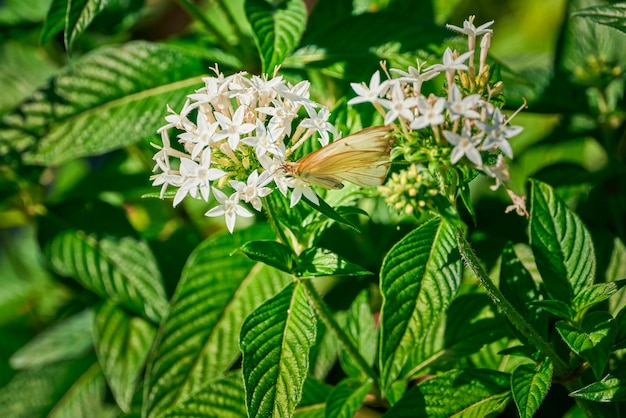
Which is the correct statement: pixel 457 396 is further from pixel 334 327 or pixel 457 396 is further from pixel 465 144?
pixel 465 144

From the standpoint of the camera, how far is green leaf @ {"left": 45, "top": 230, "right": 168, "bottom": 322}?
4.11 ft

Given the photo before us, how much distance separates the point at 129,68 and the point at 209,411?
2.30 feet

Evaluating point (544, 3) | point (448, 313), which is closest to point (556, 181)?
point (448, 313)

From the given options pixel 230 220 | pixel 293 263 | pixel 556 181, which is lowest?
pixel 556 181

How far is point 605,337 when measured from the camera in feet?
2.69

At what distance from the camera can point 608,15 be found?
0.96 meters

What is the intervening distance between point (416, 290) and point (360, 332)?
276mm

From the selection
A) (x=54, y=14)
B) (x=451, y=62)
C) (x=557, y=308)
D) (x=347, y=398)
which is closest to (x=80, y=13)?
(x=54, y=14)

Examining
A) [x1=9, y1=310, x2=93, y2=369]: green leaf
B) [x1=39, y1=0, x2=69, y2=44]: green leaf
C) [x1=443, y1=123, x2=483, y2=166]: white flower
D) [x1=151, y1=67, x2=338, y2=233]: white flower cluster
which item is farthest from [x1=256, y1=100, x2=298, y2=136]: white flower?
[x1=9, y1=310, x2=93, y2=369]: green leaf

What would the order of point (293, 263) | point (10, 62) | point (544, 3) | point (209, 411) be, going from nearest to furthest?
point (293, 263) < point (209, 411) < point (10, 62) < point (544, 3)

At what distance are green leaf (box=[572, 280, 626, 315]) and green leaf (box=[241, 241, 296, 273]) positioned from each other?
1.29 ft

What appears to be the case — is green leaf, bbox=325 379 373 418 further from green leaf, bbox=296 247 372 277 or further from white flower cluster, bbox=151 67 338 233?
white flower cluster, bbox=151 67 338 233

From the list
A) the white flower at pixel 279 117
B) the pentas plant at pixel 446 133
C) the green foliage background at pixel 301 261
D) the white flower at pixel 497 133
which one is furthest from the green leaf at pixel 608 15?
the white flower at pixel 279 117

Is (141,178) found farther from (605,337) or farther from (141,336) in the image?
(605,337)
